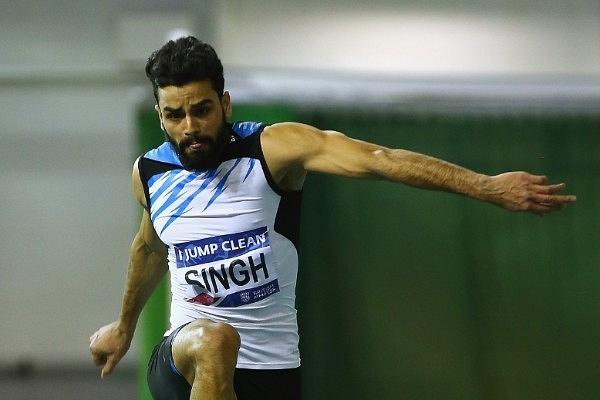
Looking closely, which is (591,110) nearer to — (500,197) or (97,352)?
(500,197)

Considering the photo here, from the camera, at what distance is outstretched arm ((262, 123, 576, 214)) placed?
Result: 1534 mm

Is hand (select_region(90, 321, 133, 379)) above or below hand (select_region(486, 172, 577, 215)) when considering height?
below

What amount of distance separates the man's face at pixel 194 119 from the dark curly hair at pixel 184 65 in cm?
1

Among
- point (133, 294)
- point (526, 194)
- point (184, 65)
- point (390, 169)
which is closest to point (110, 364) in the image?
point (133, 294)

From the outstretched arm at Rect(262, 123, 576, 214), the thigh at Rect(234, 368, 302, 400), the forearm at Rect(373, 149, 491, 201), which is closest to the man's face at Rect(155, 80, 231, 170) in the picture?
the outstretched arm at Rect(262, 123, 576, 214)

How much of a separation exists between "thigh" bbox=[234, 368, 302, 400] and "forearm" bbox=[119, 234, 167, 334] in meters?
0.38

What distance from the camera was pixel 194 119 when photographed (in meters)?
1.81

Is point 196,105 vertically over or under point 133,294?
over

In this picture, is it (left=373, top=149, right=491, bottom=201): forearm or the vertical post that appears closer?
(left=373, top=149, right=491, bottom=201): forearm

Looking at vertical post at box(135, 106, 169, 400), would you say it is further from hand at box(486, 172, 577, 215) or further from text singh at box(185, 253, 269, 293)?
hand at box(486, 172, 577, 215)

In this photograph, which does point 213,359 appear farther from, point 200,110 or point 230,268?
point 200,110

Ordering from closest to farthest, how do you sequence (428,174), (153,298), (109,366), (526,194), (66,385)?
(526,194) → (428,174) → (109,366) → (153,298) → (66,385)

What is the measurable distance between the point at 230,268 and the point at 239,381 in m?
0.28

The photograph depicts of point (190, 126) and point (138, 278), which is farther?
point (138, 278)
